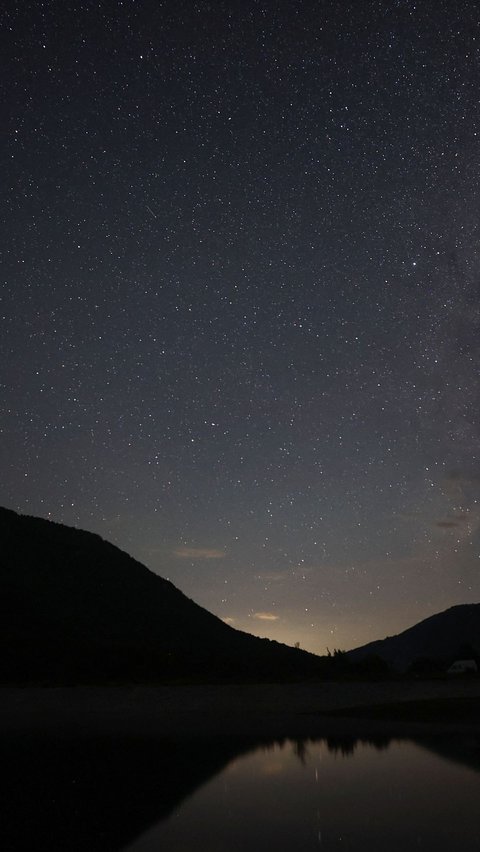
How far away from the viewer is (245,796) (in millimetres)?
16484

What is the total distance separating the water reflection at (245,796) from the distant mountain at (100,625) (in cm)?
2722

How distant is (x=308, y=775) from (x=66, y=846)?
26.7ft

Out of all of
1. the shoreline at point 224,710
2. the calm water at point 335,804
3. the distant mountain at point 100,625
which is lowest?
the calm water at point 335,804

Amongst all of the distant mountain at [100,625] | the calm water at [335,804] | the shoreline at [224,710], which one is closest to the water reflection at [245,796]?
the calm water at [335,804]

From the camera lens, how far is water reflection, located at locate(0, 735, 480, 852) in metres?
12.5

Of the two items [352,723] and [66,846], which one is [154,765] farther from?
[352,723]

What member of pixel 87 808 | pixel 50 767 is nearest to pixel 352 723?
pixel 50 767

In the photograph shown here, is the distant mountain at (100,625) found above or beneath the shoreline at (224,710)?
above

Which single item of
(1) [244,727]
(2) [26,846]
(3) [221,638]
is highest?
(3) [221,638]

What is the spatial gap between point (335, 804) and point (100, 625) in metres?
73.5

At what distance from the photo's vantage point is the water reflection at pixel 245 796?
12516 millimetres

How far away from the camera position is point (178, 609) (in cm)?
10906

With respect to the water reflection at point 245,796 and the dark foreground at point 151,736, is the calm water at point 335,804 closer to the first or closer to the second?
the water reflection at point 245,796

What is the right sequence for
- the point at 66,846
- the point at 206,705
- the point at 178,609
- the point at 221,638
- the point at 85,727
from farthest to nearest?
1. the point at 178,609
2. the point at 221,638
3. the point at 206,705
4. the point at 85,727
5. the point at 66,846
